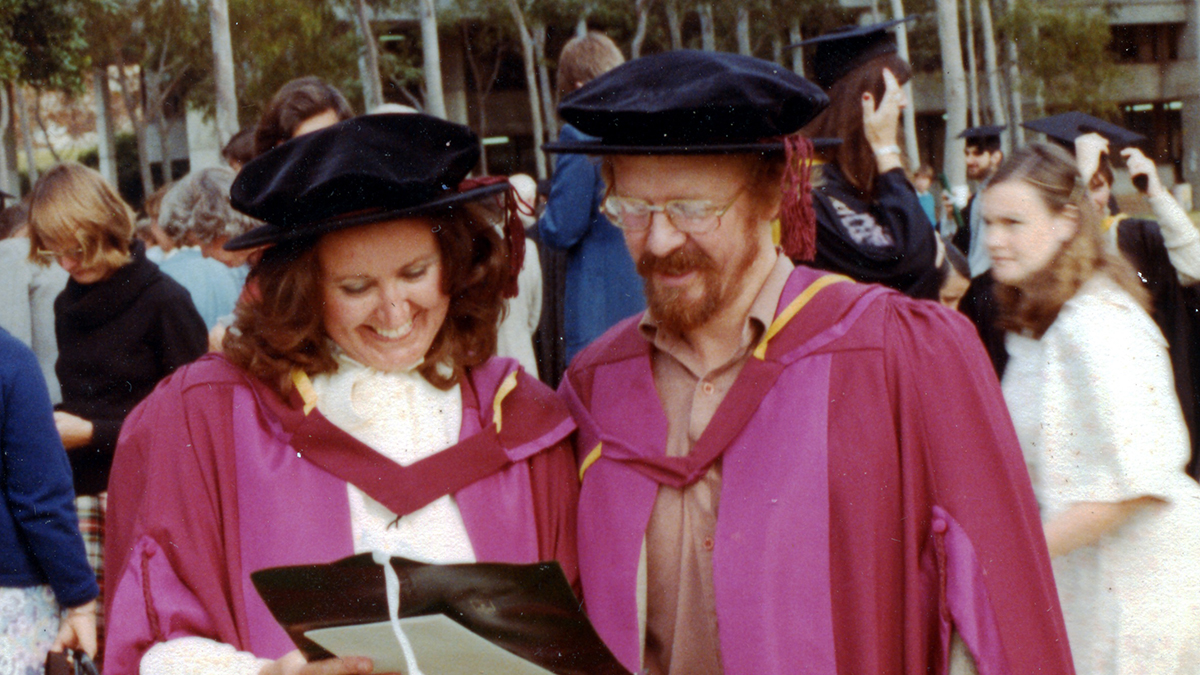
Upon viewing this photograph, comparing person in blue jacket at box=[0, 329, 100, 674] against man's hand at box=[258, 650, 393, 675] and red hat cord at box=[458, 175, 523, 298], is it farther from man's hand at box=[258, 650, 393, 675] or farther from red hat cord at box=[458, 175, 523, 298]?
man's hand at box=[258, 650, 393, 675]

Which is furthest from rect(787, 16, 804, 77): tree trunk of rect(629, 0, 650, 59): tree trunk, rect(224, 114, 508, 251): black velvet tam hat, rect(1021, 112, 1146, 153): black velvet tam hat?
rect(224, 114, 508, 251): black velvet tam hat

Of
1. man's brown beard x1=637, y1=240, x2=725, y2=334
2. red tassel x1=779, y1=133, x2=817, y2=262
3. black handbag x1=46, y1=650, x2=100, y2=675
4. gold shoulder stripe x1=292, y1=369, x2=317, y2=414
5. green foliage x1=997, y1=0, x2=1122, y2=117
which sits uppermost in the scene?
green foliage x1=997, y1=0, x2=1122, y2=117

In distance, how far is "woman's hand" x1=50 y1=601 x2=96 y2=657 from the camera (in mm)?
3441

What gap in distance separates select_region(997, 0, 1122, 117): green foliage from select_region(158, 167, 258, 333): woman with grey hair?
24.8 meters

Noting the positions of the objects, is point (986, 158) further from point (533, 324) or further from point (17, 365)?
point (17, 365)

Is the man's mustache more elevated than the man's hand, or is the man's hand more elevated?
the man's mustache

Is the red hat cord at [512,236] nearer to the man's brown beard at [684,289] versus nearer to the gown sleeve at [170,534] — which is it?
the man's brown beard at [684,289]

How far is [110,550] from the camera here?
2.32 metres

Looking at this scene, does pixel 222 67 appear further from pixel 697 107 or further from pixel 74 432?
pixel 697 107

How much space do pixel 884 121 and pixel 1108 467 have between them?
1390mm

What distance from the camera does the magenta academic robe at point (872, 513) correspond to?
6.88ft

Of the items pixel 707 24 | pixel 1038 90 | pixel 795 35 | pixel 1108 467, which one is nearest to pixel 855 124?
pixel 1108 467

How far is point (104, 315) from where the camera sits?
14.1 feet


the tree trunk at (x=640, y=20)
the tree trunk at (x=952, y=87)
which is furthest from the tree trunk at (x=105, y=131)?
the tree trunk at (x=952, y=87)
